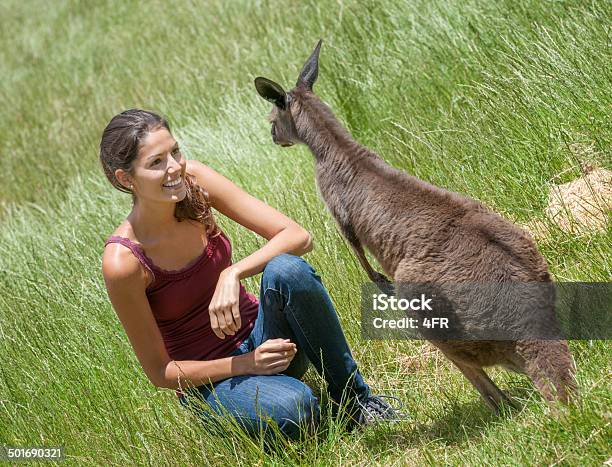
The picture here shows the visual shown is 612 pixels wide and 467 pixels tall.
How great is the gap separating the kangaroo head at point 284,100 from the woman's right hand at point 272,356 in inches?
54.7

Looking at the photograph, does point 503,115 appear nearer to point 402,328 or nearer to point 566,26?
point 566,26

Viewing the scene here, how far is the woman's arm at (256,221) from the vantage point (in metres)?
3.61

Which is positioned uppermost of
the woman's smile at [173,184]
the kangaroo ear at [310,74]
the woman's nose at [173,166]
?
the kangaroo ear at [310,74]

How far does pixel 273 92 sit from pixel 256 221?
0.98 meters

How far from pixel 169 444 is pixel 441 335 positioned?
1.28 metres

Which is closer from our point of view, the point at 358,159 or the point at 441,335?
the point at 441,335

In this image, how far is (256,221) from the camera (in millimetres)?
3781

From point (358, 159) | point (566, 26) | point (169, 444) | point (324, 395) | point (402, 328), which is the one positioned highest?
point (566, 26)

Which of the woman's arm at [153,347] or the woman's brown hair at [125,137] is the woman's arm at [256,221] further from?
the woman's arm at [153,347]

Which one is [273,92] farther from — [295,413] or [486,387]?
[486,387]

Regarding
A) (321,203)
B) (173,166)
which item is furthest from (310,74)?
(173,166)

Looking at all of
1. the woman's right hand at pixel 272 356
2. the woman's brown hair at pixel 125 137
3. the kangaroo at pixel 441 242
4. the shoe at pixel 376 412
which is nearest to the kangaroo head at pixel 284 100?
the kangaroo at pixel 441 242

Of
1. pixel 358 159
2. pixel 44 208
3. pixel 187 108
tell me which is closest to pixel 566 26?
pixel 358 159

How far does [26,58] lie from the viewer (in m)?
11.8
